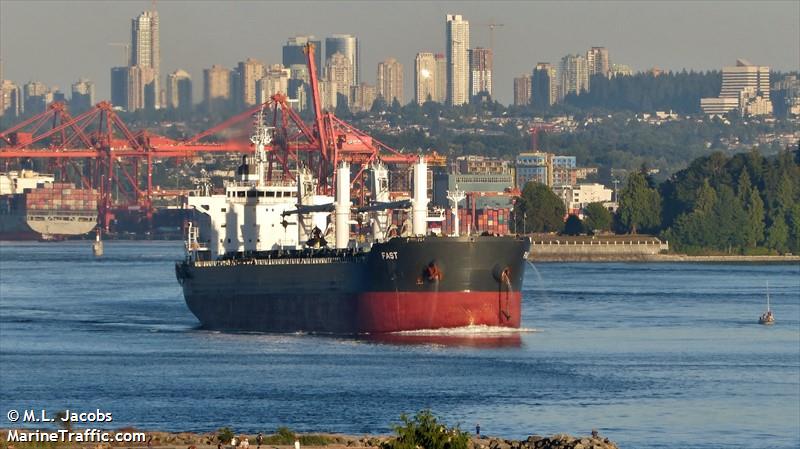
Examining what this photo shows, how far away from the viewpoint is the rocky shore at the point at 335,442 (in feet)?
114

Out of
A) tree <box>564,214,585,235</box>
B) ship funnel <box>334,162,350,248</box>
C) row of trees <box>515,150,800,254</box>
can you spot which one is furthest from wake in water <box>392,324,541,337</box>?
tree <box>564,214,585,235</box>

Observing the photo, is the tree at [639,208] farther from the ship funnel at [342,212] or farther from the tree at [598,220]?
the ship funnel at [342,212]

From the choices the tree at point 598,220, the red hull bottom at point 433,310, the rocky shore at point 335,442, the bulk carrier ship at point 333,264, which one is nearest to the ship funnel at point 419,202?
the bulk carrier ship at point 333,264

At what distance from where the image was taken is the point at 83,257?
150750mm

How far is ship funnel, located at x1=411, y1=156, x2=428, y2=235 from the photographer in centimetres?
6600

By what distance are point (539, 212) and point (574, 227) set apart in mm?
3093

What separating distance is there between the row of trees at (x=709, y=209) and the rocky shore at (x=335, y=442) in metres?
113

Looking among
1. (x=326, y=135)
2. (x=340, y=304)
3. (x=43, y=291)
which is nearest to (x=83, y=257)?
(x=326, y=135)

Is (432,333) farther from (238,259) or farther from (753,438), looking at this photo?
(753,438)

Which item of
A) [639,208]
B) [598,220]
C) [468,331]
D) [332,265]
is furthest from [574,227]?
[468,331]

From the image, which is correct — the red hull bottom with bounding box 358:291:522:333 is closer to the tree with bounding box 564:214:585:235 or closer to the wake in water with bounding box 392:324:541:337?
the wake in water with bounding box 392:324:541:337

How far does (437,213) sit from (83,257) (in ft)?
264

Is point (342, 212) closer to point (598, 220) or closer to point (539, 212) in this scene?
point (598, 220)

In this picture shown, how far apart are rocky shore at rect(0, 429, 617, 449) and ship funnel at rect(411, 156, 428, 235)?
→ 27852 millimetres
